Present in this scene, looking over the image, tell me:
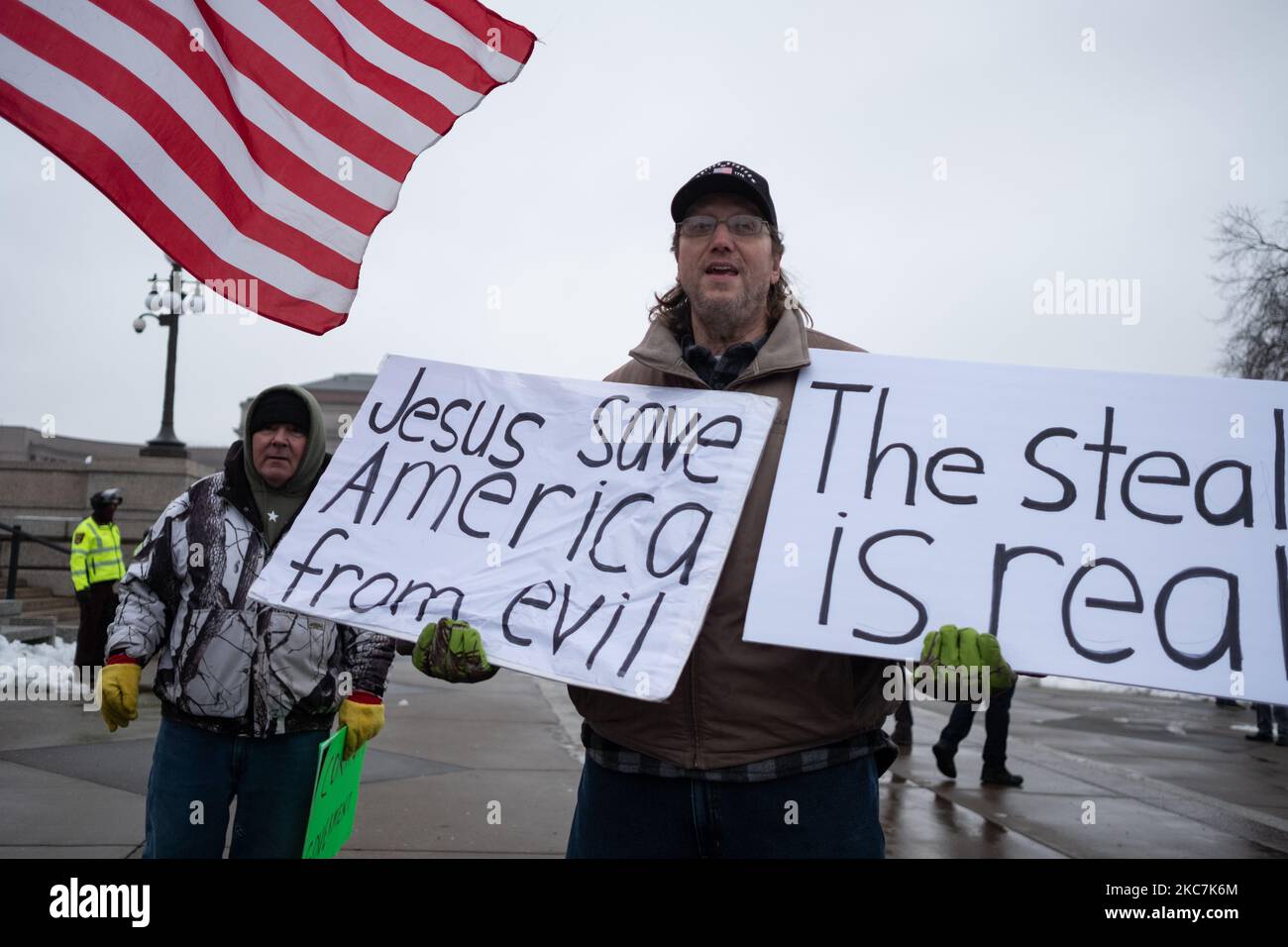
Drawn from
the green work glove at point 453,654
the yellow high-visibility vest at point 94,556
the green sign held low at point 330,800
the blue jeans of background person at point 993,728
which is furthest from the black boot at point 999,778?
the yellow high-visibility vest at point 94,556

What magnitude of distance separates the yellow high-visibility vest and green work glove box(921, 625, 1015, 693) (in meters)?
9.94

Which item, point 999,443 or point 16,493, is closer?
point 999,443

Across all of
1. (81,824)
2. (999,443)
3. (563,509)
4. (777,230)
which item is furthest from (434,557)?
(81,824)

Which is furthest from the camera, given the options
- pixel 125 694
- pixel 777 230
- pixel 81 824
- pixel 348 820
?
pixel 81 824

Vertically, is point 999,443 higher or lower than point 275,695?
higher

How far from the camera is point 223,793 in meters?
2.88

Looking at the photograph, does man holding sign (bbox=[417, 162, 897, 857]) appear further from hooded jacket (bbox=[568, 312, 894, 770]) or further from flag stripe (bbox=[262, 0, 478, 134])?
flag stripe (bbox=[262, 0, 478, 134])

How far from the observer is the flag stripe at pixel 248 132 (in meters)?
2.87

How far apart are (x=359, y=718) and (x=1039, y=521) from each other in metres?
2.00

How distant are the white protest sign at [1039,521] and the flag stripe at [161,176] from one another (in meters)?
1.66
